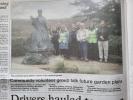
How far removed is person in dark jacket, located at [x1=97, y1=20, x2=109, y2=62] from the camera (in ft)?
1.93

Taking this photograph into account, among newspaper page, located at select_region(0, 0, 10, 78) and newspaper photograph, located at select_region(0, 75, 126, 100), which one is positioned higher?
newspaper page, located at select_region(0, 0, 10, 78)

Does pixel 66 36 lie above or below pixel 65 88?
above

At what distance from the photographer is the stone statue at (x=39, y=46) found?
0.60 metres

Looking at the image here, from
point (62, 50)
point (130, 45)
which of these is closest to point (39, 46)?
point (62, 50)

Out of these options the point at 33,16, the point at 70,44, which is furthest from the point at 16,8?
the point at 70,44

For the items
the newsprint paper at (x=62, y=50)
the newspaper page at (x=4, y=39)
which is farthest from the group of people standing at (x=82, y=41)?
the newspaper page at (x=4, y=39)

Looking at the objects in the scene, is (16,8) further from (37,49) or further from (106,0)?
(106,0)

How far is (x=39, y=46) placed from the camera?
597 millimetres

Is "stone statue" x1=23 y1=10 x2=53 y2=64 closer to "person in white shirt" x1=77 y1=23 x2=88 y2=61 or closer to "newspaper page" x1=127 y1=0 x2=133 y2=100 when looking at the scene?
"person in white shirt" x1=77 y1=23 x2=88 y2=61

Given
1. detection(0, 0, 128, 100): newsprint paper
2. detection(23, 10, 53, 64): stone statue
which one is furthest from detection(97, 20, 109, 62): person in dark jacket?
detection(23, 10, 53, 64): stone statue

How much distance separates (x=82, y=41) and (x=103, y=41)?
0.05 meters

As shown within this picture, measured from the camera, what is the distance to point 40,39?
1.96ft

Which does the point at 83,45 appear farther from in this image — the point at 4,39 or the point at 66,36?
the point at 4,39

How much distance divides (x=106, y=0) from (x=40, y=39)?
0.18m
